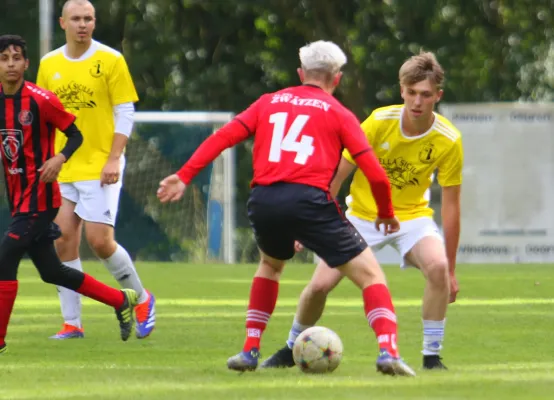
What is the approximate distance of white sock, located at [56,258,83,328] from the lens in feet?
33.1

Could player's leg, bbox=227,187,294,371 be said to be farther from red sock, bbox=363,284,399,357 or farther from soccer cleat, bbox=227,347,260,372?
red sock, bbox=363,284,399,357

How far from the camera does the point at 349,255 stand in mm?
7480

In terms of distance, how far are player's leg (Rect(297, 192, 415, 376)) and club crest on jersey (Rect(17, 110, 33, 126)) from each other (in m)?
2.30

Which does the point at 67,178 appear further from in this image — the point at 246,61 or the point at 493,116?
the point at 246,61

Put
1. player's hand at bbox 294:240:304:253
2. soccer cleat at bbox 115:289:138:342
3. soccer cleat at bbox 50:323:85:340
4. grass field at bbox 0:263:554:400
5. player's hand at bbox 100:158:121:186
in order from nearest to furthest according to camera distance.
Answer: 1. grass field at bbox 0:263:554:400
2. player's hand at bbox 294:240:304:253
3. soccer cleat at bbox 115:289:138:342
4. player's hand at bbox 100:158:121:186
5. soccer cleat at bbox 50:323:85:340

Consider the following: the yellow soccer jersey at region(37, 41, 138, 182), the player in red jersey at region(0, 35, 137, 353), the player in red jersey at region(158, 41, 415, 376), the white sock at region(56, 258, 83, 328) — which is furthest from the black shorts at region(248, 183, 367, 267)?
the white sock at region(56, 258, 83, 328)

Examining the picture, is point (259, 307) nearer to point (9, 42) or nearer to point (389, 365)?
point (389, 365)

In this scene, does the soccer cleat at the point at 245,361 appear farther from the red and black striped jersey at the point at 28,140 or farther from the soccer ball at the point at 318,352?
the red and black striped jersey at the point at 28,140

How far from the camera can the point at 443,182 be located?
Answer: 831 centimetres

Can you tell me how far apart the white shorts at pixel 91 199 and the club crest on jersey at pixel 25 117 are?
1102mm

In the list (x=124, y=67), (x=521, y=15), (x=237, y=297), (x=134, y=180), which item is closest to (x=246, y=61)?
(x=521, y=15)

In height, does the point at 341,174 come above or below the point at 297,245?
above

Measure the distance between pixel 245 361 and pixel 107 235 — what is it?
102 inches

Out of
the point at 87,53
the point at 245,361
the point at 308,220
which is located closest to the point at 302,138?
the point at 308,220
